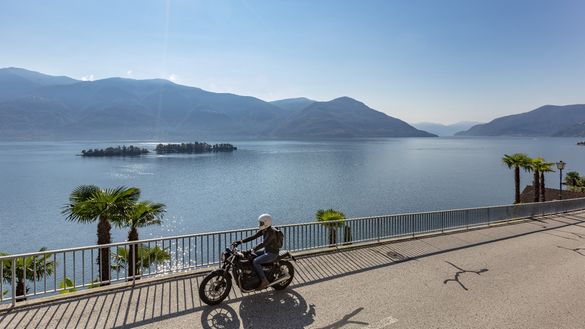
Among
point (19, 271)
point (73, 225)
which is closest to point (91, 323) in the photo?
point (19, 271)

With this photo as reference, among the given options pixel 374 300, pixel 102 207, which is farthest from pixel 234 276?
pixel 102 207

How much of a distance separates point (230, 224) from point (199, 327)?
38423 mm

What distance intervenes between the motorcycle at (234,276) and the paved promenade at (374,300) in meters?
0.25

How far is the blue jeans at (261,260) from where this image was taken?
25.0 ft

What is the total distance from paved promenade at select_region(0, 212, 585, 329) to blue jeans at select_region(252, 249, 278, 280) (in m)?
0.58

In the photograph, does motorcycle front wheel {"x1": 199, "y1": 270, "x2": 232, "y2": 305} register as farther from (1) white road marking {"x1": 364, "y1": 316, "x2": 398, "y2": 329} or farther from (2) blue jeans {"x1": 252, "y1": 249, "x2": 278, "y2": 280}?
(1) white road marking {"x1": 364, "y1": 316, "x2": 398, "y2": 329}

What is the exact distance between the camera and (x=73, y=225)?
1719 inches

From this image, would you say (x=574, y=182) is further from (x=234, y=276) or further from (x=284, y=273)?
(x=234, y=276)

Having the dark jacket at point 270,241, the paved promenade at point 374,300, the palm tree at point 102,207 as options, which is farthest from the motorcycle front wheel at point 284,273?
the palm tree at point 102,207

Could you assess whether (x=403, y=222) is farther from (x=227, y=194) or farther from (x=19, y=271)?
(x=227, y=194)

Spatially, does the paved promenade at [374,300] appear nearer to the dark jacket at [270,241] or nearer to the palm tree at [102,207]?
the dark jacket at [270,241]

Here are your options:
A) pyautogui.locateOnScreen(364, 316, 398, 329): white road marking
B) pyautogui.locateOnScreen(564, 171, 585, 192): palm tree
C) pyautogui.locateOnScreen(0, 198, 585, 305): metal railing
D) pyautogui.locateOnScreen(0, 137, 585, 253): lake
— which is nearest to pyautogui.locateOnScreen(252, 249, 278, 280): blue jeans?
pyautogui.locateOnScreen(0, 198, 585, 305): metal railing

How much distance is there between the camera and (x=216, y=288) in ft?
24.2

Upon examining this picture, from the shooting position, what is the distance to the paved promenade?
262 inches
